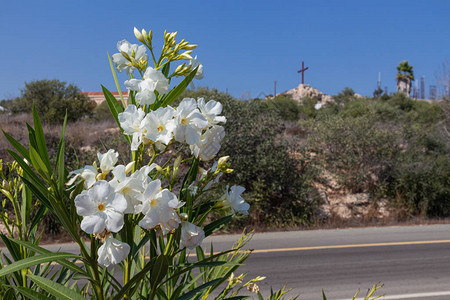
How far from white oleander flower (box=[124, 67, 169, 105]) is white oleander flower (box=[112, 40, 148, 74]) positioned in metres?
0.13

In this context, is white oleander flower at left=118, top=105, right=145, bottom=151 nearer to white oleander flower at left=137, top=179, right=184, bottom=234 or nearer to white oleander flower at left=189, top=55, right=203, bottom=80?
white oleander flower at left=137, top=179, right=184, bottom=234

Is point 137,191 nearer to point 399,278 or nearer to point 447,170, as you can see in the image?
point 399,278

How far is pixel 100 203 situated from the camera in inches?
32.2

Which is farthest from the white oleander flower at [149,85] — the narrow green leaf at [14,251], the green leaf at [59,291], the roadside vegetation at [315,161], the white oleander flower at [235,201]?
the roadside vegetation at [315,161]

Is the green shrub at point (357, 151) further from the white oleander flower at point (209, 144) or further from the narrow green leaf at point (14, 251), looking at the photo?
the white oleander flower at point (209, 144)

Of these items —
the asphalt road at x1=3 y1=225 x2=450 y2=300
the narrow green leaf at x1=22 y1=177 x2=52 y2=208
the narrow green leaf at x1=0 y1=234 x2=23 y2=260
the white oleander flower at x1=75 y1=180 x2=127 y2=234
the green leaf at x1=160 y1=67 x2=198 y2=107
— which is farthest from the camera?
the asphalt road at x1=3 y1=225 x2=450 y2=300

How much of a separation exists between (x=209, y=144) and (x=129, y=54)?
380mm

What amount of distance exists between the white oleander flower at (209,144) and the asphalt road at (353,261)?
330 centimetres

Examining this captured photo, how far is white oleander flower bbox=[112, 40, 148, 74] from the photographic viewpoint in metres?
1.15

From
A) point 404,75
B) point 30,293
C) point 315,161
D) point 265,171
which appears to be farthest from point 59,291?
point 404,75

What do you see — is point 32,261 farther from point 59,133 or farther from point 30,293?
point 59,133

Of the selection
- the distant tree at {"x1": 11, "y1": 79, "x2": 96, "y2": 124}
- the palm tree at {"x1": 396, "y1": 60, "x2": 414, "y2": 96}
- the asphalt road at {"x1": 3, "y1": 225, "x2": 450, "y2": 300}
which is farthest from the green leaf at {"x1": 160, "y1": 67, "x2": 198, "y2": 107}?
the palm tree at {"x1": 396, "y1": 60, "x2": 414, "y2": 96}

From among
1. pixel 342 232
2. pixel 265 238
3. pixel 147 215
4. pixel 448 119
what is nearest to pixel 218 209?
pixel 147 215

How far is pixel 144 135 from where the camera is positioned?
961 millimetres
